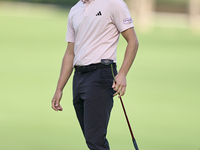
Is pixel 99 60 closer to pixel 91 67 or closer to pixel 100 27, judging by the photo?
pixel 91 67

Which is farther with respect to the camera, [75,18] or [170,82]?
[170,82]

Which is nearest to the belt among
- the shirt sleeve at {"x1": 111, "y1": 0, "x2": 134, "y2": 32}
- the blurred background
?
the shirt sleeve at {"x1": 111, "y1": 0, "x2": 134, "y2": 32}

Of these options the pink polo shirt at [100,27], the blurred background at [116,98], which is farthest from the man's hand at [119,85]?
the blurred background at [116,98]

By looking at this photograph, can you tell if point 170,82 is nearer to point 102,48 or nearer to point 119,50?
point 119,50

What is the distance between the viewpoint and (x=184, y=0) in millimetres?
39969

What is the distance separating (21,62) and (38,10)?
20.2 m

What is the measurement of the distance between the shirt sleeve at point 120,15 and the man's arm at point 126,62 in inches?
2.0

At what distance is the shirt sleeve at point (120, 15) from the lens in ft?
13.5

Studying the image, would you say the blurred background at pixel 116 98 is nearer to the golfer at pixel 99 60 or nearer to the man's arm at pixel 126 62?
the golfer at pixel 99 60

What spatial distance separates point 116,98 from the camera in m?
11.0

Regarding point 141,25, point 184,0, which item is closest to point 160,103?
point 141,25

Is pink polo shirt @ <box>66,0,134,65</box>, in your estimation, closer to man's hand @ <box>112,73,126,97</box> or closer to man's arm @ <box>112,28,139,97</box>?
man's arm @ <box>112,28,139,97</box>

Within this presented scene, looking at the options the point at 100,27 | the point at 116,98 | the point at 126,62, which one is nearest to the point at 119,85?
the point at 126,62

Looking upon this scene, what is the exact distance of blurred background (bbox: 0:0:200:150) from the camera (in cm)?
712
